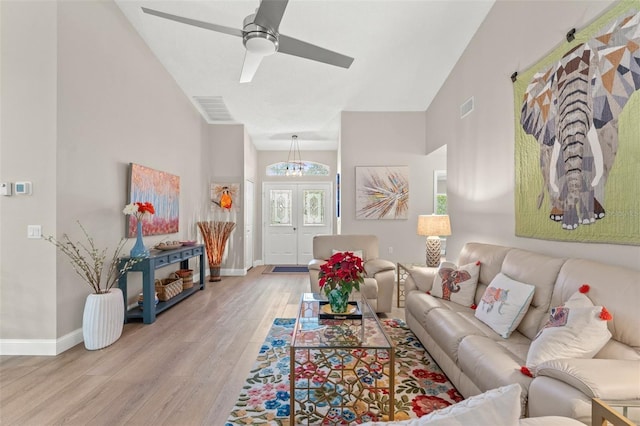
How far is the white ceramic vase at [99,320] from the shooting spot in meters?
2.72

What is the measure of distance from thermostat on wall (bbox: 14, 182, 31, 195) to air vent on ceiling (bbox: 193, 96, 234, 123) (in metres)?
2.98

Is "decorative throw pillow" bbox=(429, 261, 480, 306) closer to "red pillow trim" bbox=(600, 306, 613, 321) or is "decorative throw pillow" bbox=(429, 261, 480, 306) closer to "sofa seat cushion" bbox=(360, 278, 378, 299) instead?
"sofa seat cushion" bbox=(360, 278, 378, 299)

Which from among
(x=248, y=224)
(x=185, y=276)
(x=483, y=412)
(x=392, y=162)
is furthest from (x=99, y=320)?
(x=392, y=162)

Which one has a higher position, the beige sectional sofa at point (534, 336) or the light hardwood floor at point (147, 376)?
the beige sectional sofa at point (534, 336)

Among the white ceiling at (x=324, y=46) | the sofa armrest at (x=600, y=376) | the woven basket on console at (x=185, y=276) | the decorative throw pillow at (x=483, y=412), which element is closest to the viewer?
the decorative throw pillow at (x=483, y=412)

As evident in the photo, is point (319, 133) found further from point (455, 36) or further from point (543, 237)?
point (543, 237)

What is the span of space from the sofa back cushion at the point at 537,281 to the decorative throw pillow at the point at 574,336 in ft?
1.29

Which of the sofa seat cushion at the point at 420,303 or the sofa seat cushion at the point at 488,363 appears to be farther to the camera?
the sofa seat cushion at the point at 420,303

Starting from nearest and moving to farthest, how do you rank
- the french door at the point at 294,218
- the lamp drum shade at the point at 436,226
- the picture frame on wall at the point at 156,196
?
the picture frame on wall at the point at 156,196
the lamp drum shade at the point at 436,226
the french door at the point at 294,218

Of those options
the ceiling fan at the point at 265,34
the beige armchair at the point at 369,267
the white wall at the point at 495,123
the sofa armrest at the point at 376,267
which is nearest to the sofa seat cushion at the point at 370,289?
the beige armchair at the point at 369,267

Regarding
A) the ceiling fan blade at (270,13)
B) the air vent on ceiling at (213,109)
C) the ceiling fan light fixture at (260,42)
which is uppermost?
the air vent on ceiling at (213,109)

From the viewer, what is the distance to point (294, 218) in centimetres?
741

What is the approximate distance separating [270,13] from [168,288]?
3449mm

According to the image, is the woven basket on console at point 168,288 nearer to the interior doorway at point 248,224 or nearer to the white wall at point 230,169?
the white wall at point 230,169
